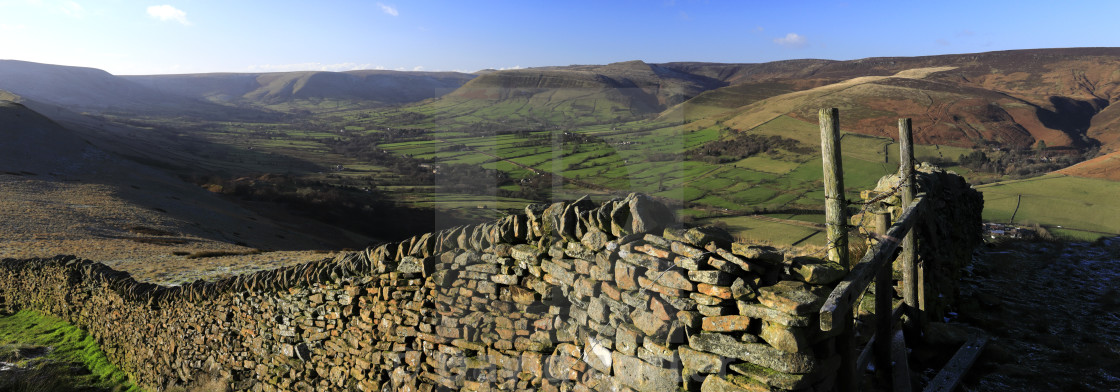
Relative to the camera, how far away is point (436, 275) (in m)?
6.30

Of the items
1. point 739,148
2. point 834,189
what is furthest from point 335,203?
point 834,189

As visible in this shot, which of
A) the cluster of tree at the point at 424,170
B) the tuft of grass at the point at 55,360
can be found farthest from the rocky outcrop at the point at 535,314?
the cluster of tree at the point at 424,170

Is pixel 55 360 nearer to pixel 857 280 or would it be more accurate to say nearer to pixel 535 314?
pixel 535 314

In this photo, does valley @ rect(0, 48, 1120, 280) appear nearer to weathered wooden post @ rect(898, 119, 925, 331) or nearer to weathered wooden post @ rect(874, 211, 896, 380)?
weathered wooden post @ rect(874, 211, 896, 380)

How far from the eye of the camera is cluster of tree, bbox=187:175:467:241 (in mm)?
44062

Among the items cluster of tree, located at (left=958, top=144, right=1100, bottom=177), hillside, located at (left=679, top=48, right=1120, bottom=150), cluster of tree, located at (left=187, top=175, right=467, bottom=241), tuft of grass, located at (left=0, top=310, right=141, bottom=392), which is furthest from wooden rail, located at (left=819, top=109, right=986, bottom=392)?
cluster of tree, located at (left=958, top=144, right=1100, bottom=177)

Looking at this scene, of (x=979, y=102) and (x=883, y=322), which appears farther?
(x=979, y=102)

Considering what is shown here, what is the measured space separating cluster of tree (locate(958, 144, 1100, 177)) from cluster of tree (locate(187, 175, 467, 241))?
43427 mm

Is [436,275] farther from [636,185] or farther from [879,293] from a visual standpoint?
[636,185]

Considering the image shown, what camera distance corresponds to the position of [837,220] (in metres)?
4.39

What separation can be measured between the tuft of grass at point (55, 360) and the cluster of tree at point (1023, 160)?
4954cm

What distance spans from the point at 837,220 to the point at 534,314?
3037 mm

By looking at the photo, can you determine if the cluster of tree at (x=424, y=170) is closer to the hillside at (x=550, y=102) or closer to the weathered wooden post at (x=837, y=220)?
the hillside at (x=550, y=102)

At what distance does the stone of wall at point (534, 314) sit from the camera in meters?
3.87
